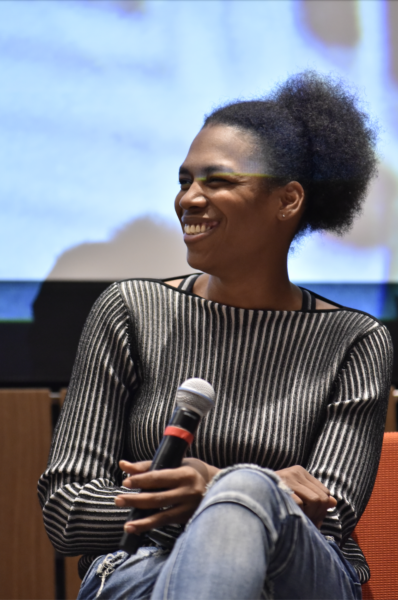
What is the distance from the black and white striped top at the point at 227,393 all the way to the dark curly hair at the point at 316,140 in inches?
9.3

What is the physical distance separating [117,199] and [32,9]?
1.81 ft

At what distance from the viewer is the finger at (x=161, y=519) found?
0.86 m

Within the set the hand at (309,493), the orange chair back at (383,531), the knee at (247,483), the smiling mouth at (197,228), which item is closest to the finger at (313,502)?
the hand at (309,493)

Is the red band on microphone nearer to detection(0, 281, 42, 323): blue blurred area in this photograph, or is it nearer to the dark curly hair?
the dark curly hair

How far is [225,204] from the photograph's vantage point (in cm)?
125

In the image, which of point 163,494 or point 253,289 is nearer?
point 163,494

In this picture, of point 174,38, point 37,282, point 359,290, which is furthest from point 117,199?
point 359,290

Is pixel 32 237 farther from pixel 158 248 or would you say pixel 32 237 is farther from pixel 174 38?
pixel 174 38

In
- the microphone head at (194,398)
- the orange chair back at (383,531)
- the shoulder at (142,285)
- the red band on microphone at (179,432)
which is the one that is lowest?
the orange chair back at (383,531)

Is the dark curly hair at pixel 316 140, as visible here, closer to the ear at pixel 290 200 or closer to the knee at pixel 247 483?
the ear at pixel 290 200

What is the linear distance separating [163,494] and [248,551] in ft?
0.50

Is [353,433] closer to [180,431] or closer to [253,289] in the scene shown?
[253,289]

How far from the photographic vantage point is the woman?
1.09m

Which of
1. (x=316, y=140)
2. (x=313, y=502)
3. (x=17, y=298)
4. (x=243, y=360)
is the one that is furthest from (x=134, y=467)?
(x=17, y=298)
